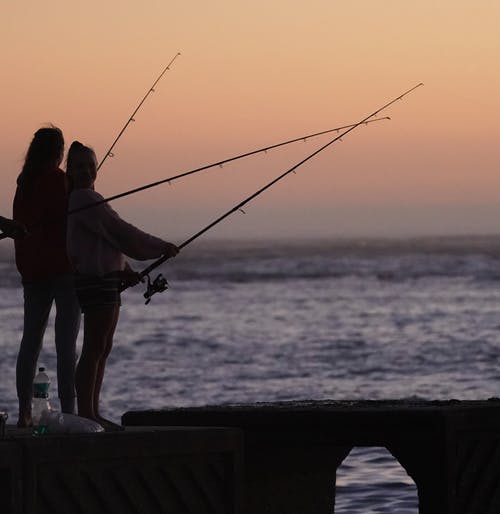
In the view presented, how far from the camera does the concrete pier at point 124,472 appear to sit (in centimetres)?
784

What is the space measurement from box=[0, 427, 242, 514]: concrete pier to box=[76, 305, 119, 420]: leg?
392 millimetres

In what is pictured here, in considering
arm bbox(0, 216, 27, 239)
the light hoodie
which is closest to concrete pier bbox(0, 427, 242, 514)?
the light hoodie

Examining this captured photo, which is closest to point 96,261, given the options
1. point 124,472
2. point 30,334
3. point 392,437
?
point 30,334

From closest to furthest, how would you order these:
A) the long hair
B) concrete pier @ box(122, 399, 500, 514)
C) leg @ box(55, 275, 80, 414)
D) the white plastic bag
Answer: the white plastic bag < leg @ box(55, 275, 80, 414) < the long hair < concrete pier @ box(122, 399, 500, 514)

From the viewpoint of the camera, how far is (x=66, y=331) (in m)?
9.03

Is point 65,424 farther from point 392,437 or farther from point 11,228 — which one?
point 392,437

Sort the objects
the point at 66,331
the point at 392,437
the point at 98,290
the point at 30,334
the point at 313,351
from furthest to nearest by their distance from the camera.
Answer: the point at 313,351 → the point at 392,437 → the point at 30,334 → the point at 66,331 → the point at 98,290

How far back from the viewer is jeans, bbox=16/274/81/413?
9055 millimetres

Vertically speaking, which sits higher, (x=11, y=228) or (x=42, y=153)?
(x=42, y=153)

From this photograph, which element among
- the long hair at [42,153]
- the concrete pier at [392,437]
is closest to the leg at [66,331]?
the long hair at [42,153]

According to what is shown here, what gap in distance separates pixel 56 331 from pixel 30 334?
0.17 meters

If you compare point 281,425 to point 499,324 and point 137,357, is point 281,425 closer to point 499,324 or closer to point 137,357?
point 137,357

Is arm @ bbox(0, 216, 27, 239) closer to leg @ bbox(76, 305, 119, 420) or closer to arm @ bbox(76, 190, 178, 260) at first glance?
arm @ bbox(76, 190, 178, 260)

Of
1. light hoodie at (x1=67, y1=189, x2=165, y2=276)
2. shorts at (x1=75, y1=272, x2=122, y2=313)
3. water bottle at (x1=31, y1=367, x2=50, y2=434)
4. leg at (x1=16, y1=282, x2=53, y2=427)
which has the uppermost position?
light hoodie at (x1=67, y1=189, x2=165, y2=276)
